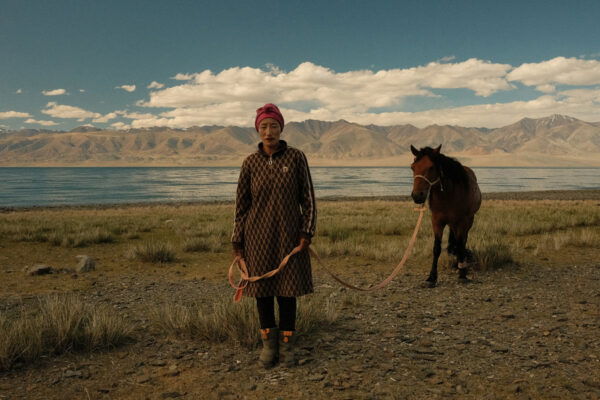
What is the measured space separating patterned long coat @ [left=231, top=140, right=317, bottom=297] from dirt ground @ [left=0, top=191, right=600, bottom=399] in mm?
812

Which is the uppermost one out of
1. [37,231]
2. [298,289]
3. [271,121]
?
[271,121]

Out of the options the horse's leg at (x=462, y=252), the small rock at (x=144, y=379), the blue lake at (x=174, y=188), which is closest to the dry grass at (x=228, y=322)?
the small rock at (x=144, y=379)

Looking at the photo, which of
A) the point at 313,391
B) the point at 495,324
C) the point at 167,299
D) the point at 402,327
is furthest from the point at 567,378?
the point at 167,299

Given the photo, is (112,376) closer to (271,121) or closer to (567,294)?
(271,121)

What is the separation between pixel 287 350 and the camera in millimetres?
3701

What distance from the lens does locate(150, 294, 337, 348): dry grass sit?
4.21 meters

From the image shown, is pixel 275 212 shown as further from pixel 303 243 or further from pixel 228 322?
pixel 228 322

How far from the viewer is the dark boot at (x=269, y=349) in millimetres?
3656

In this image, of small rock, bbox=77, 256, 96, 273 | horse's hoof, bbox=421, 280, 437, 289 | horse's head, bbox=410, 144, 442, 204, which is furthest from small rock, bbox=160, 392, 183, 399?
small rock, bbox=77, 256, 96, 273

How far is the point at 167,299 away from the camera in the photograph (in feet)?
19.9

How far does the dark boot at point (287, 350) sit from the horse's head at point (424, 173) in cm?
261

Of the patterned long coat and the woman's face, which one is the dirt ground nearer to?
the patterned long coat

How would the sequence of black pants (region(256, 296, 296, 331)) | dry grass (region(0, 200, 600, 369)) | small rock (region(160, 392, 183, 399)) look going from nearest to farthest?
1. small rock (region(160, 392, 183, 399))
2. black pants (region(256, 296, 296, 331))
3. dry grass (region(0, 200, 600, 369))

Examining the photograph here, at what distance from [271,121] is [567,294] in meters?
5.21
